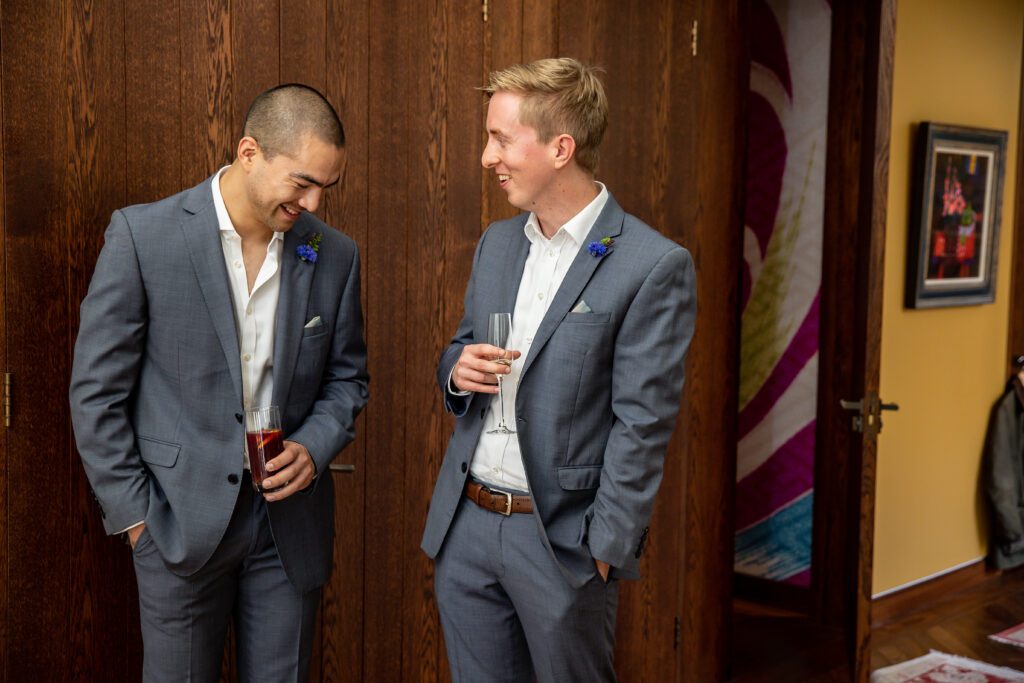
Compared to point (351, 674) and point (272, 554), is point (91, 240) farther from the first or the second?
point (351, 674)

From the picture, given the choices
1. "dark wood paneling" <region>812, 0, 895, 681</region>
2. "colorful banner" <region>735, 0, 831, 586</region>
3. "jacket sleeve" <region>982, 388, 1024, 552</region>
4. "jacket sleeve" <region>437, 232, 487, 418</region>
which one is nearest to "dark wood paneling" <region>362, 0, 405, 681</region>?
"jacket sleeve" <region>437, 232, 487, 418</region>

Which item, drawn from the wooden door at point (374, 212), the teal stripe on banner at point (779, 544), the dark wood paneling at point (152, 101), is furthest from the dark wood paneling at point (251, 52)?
the teal stripe on banner at point (779, 544)

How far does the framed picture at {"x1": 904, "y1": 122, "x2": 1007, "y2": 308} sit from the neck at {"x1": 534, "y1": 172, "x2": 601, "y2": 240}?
3.25 m

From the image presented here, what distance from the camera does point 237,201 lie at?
7.84 feet

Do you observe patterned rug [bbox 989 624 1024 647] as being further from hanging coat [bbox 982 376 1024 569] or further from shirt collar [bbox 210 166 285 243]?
shirt collar [bbox 210 166 285 243]

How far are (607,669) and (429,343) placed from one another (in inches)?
50.2

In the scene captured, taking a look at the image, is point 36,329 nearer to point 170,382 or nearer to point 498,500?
point 170,382

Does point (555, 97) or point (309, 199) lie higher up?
point (555, 97)

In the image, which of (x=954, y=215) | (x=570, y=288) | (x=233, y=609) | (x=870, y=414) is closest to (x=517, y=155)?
(x=570, y=288)

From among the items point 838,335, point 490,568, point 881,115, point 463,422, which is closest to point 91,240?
point 463,422

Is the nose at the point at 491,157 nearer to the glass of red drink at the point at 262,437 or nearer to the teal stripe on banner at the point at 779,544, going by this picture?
the glass of red drink at the point at 262,437

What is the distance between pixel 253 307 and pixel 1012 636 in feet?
13.3

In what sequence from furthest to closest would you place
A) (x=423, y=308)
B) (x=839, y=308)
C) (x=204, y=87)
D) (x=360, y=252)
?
1. (x=839, y=308)
2. (x=423, y=308)
3. (x=360, y=252)
4. (x=204, y=87)

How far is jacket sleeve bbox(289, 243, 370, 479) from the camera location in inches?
97.6
